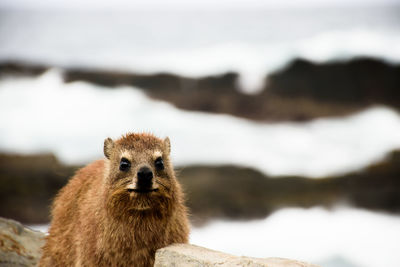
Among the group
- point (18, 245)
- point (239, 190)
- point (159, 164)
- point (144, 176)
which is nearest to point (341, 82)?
point (239, 190)

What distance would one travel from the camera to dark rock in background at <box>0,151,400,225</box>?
8758mm

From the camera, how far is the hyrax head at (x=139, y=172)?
12.5 ft

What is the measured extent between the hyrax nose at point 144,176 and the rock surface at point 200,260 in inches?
25.0

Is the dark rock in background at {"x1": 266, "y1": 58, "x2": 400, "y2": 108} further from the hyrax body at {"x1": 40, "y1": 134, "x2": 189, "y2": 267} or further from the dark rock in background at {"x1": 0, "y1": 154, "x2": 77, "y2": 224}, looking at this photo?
the hyrax body at {"x1": 40, "y1": 134, "x2": 189, "y2": 267}

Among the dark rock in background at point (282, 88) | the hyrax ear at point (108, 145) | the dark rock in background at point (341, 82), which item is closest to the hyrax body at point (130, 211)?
the hyrax ear at point (108, 145)

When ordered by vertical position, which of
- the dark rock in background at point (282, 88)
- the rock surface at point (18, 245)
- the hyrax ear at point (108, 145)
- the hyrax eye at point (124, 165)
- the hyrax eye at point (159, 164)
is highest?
the dark rock in background at point (282, 88)

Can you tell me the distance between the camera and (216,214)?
8.88 meters

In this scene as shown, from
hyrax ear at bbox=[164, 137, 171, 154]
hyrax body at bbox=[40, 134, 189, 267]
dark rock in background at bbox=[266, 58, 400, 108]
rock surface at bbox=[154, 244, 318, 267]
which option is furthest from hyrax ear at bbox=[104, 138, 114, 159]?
dark rock in background at bbox=[266, 58, 400, 108]

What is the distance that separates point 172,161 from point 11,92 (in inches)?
228

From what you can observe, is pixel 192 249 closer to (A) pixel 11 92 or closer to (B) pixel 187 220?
(B) pixel 187 220

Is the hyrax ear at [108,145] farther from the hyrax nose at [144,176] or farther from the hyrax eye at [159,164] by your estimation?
the hyrax nose at [144,176]

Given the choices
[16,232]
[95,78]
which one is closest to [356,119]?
[95,78]

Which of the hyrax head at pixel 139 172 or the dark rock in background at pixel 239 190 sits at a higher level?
the dark rock in background at pixel 239 190

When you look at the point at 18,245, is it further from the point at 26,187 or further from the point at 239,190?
the point at 239,190
